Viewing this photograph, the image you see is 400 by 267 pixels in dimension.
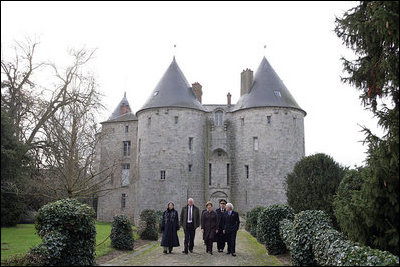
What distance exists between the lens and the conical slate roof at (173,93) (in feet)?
101

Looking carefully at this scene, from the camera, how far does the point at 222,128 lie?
31641mm

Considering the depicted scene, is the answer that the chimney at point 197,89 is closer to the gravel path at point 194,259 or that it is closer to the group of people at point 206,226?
the group of people at point 206,226

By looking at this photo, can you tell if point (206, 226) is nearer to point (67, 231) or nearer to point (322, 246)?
point (322, 246)

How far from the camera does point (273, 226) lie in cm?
1154

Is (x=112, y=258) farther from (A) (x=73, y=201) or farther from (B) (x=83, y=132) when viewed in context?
(B) (x=83, y=132)

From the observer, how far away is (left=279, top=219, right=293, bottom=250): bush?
979 cm

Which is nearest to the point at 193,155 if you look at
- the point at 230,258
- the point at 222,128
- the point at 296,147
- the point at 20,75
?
the point at 222,128

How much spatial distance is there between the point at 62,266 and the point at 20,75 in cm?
1549

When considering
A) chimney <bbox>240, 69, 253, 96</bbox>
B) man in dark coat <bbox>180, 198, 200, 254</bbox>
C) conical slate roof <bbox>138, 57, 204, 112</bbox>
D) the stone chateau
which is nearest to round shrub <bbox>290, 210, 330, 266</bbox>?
man in dark coat <bbox>180, 198, 200, 254</bbox>

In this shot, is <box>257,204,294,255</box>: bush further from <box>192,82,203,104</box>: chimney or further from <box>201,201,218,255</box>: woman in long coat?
<box>192,82,203,104</box>: chimney

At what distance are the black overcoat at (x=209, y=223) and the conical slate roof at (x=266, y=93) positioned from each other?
19520mm

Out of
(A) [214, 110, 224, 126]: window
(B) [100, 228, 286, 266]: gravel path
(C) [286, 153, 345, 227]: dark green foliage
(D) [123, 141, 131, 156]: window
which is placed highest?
(A) [214, 110, 224, 126]: window

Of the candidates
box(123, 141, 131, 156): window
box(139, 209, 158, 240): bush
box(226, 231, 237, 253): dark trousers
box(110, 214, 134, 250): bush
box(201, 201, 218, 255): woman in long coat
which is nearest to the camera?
box(226, 231, 237, 253): dark trousers

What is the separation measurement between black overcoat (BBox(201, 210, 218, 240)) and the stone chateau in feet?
59.0
